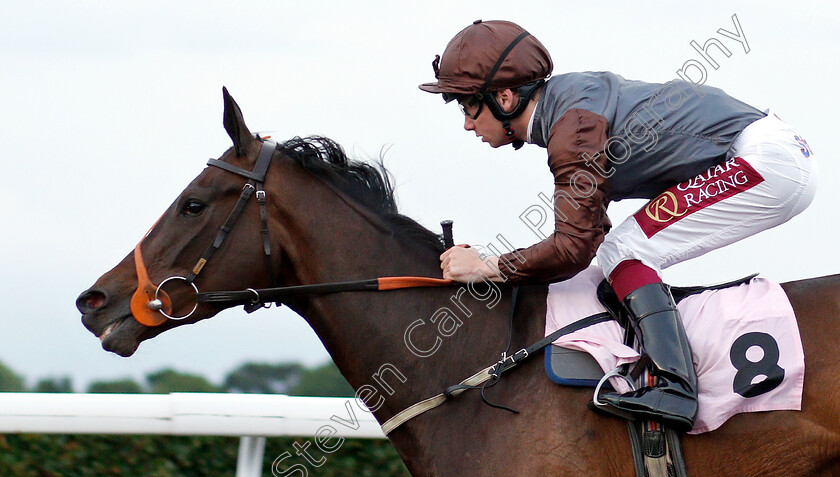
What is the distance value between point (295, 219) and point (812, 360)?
5.89ft

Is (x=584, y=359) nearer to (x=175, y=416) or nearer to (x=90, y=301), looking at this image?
(x=90, y=301)

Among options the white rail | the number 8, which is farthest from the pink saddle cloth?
the white rail

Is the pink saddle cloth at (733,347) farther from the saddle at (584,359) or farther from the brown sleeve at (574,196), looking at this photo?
the brown sleeve at (574,196)

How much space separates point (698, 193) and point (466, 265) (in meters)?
0.82

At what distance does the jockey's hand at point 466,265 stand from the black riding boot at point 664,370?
502 millimetres

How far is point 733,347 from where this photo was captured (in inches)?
106

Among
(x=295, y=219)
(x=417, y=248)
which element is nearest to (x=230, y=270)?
(x=295, y=219)

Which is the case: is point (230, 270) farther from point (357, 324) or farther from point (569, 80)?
point (569, 80)

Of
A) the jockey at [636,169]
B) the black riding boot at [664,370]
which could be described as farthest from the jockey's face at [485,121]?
the black riding boot at [664,370]

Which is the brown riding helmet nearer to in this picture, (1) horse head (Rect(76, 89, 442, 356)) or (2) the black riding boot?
(1) horse head (Rect(76, 89, 442, 356))

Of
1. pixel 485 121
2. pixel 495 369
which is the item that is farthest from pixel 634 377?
pixel 485 121

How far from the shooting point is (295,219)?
10.3 feet

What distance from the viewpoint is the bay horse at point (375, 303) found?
110 inches

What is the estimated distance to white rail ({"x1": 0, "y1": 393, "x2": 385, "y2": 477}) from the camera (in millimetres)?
3805
